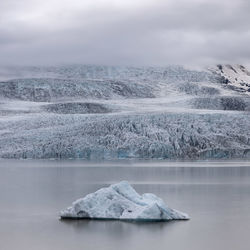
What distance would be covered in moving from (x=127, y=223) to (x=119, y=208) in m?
0.68

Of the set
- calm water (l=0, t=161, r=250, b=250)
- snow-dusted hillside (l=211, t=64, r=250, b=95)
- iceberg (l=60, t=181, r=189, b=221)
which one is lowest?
calm water (l=0, t=161, r=250, b=250)

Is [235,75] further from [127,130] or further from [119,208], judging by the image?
[119,208]

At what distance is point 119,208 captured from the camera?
62.7 feet

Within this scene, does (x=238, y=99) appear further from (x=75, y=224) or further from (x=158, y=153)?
(x=75, y=224)

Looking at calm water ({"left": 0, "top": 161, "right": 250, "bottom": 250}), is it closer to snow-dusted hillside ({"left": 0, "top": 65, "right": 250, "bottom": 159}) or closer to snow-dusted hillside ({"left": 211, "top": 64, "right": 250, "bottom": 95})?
snow-dusted hillside ({"left": 0, "top": 65, "right": 250, "bottom": 159})

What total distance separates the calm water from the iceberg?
266 millimetres

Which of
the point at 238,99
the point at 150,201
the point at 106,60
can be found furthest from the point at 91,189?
the point at 106,60

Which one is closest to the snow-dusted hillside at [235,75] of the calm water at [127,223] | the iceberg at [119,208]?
the calm water at [127,223]

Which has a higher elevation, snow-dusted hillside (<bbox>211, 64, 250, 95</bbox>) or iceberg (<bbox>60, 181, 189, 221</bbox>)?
snow-dusted hillside (<bbox>211, 64, 250, 95</bbox>)

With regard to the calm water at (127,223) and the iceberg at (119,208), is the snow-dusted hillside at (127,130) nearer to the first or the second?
the calm water at (127,223)

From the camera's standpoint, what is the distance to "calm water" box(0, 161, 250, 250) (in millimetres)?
16672

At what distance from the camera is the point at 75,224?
18.8 metres

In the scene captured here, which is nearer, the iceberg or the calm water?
the calm water

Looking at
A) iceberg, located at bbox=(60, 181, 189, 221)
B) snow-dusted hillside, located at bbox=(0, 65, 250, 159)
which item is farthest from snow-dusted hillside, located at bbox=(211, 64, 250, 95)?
iceberg, located at bbox=(60, 181, 189, 221)
